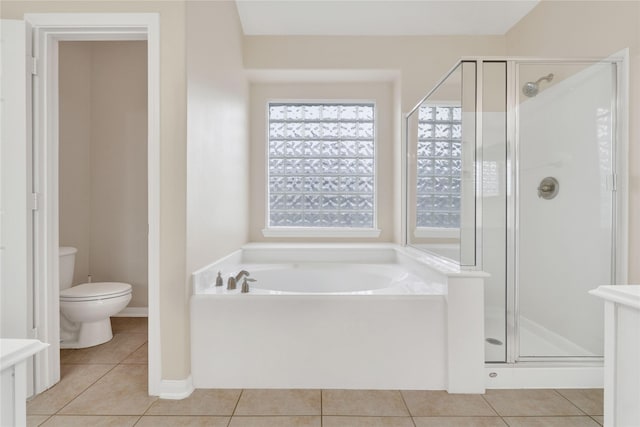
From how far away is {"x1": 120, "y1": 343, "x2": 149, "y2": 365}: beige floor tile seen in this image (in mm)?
2221

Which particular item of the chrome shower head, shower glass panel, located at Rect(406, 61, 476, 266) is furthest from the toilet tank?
the chrome shower head

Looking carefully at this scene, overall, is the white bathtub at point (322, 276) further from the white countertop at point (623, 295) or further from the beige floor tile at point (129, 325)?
the white countertop at point (623, 295)

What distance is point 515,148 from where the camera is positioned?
2037mm

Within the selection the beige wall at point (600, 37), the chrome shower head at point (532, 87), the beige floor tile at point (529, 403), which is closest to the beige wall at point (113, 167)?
the beige floor tile at point (529, 403)

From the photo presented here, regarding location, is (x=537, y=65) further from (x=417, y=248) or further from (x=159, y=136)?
(x=159, y=136)

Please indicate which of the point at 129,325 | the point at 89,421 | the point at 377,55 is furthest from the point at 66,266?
the point at 377,55

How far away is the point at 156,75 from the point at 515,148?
6.81 ft

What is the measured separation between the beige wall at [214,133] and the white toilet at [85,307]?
0.86m

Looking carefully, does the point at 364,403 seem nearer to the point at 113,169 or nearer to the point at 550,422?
the point at 550,422

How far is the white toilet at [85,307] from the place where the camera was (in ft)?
7.75

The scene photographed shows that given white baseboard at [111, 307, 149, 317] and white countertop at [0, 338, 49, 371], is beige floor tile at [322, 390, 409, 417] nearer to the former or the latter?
white countertop at [0, 338, 49, 371]

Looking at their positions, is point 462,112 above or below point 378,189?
above

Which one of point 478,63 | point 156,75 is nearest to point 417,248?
point 478,63

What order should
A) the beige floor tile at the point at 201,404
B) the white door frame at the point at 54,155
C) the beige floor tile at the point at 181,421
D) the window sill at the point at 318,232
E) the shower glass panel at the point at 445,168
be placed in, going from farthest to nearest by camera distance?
the window sill at the point at 318,232, the shower glass panel at the point at 445,168, the white door frame at the point at 54,155, the beige floor tile at the point at 201,404, the beige floor tile at the point at 181,421
